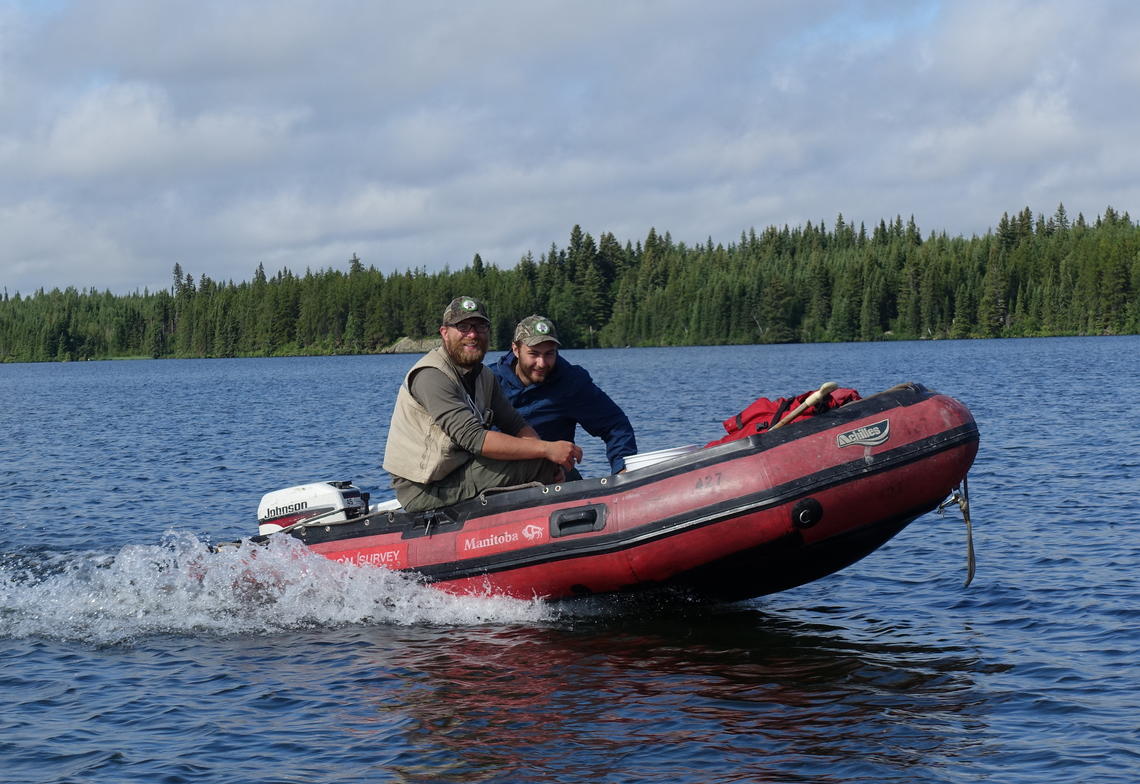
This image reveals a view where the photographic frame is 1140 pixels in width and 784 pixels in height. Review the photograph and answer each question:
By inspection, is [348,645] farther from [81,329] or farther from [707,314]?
[81,329]

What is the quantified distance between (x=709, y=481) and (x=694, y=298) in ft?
419

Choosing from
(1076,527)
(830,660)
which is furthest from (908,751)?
(1076,527)

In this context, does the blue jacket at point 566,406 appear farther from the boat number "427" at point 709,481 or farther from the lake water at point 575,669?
the lake water at point 575,669

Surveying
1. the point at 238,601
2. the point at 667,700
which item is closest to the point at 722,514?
the point at 667,700

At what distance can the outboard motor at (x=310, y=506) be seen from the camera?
973 cm

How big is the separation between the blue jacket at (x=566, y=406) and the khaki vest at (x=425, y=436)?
518 millimetres

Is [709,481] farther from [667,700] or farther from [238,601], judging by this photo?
[238,601]

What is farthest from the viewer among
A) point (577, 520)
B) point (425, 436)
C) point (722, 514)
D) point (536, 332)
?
point (536, 332)

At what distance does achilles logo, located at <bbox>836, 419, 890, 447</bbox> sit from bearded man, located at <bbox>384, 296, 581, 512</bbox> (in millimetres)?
1871

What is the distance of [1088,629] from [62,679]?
7.25 m

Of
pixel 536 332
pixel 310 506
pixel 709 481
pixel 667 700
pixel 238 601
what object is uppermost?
pixel 536 332

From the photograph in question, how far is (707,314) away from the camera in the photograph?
130m

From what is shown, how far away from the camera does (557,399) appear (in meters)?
9.47

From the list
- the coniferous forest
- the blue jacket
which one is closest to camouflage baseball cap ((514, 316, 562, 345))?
the blue jacket
